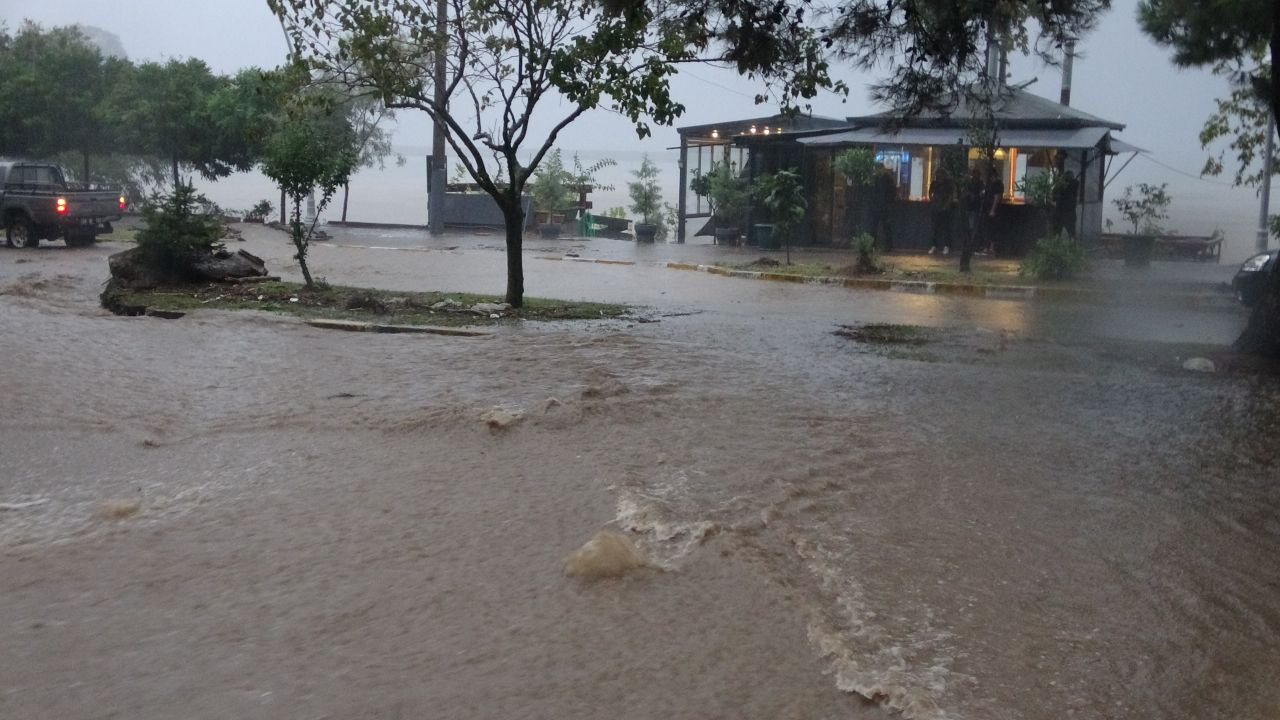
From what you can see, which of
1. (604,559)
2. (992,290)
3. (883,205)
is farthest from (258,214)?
(604,559)

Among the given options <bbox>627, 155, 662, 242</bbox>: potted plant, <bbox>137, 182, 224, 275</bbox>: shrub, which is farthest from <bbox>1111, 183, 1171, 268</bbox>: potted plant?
<bbox>137, 182, 224, 275</bbox>: shrub

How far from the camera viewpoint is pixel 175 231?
1491 centimetres

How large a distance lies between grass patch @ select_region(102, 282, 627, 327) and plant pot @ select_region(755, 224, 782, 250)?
12.9 m

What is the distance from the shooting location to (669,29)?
1205cm

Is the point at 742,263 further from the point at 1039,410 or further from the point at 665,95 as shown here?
the point at 1039,410

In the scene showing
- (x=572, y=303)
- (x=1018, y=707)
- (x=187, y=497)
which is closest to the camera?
(x=1018, y=707)

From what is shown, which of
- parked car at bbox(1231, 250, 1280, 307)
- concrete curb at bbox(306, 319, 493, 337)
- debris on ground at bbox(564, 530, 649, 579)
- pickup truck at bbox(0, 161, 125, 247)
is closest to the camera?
debris on ground at bbox(564, 530, 649, 579)

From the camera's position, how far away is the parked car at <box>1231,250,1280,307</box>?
51.4ft

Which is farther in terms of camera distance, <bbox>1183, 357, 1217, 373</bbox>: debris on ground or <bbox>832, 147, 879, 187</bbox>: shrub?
<bbox>832, 147, 879, 187</bbox>: shrub

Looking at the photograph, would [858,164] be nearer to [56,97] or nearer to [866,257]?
[866,257]

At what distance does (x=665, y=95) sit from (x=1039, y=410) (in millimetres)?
6401

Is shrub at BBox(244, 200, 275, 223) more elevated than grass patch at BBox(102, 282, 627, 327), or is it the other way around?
shrub at BBox(244, 200, 275, 223)

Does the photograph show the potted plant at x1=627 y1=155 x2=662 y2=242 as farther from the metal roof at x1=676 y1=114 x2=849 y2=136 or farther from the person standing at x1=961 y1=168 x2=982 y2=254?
the person standing at x1=961 y1=168 x2=982 y2=254

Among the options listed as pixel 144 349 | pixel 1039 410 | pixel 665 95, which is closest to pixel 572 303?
pixel 665 95
